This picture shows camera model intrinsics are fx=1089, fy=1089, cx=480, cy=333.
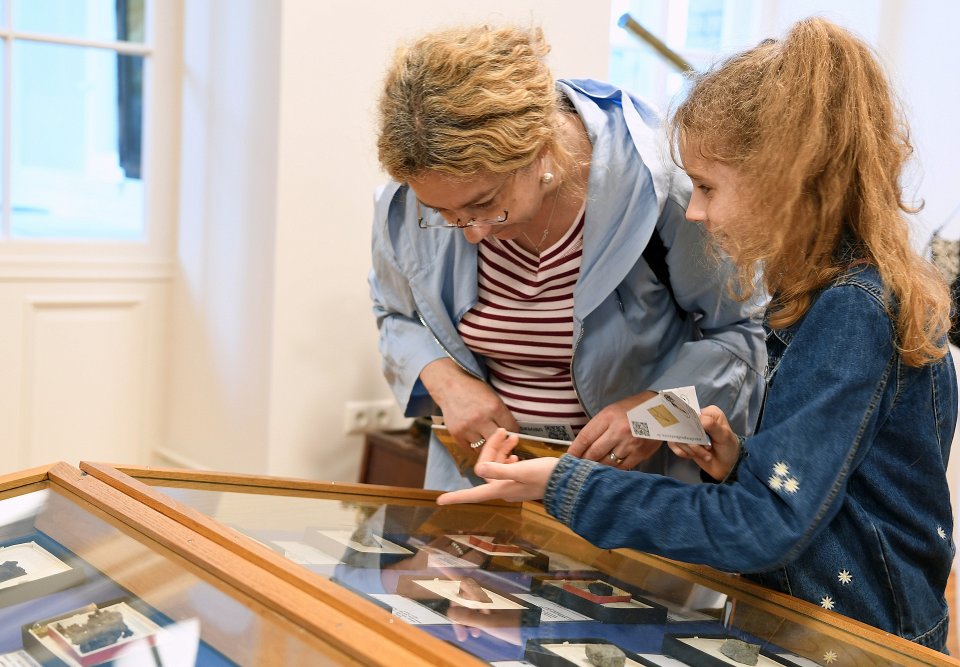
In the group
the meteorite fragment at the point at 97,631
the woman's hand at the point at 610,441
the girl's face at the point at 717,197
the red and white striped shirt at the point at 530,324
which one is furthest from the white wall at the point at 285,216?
the meteorite fragment at the point at 97,631

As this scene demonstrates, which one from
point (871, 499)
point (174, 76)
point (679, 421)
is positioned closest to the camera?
point (871, 499)

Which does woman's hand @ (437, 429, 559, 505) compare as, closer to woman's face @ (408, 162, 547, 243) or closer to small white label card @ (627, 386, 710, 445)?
small white label card @ (627, 386, 710, 445)

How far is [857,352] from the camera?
1173 mm

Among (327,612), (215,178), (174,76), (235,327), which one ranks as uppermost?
(174,76)

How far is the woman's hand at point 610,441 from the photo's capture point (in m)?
1.74

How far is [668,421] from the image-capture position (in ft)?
4.73

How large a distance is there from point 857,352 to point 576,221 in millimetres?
788

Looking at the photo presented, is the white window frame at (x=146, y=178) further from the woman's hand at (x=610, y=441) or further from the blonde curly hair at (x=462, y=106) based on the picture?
the woman's hand at (x=610, y=441)

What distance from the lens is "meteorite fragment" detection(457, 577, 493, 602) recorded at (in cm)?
124

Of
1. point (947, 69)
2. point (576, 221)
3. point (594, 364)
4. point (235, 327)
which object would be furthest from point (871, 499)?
point (947, 69)

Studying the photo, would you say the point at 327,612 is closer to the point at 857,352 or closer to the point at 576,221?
the point at 857,352

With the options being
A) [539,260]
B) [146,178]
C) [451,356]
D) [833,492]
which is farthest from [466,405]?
[146,178]

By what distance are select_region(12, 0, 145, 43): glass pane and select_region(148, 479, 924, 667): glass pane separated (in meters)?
2.22

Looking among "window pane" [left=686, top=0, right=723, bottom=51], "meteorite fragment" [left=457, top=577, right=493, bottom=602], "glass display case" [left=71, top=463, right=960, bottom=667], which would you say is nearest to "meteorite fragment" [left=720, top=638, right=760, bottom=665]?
"glass display case" [left=71, top=463, right=960, bottom=667]
